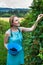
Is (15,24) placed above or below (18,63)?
above

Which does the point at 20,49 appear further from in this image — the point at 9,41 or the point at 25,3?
the point at 25,3

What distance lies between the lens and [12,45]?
591 centimetres

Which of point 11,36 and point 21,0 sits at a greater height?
point 11,36

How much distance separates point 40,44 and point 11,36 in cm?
55

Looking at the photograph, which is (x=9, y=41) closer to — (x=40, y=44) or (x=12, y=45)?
Answer: (x=12, y=45)

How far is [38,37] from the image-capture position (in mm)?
6031

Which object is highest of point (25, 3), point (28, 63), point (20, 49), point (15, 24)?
point (15, 24)

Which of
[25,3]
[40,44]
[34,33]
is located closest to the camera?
[40,44]

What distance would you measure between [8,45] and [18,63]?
418 mm

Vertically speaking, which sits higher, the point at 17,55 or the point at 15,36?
the point at 15,36

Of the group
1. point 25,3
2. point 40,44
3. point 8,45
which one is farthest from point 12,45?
point 25,3

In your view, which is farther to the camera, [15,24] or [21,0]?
[21,0]

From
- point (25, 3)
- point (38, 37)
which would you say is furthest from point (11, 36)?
point (25, 3)

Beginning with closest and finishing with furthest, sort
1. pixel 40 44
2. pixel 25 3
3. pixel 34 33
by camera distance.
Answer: pixel 40 44
pixel 34 33
pixel 25 3
